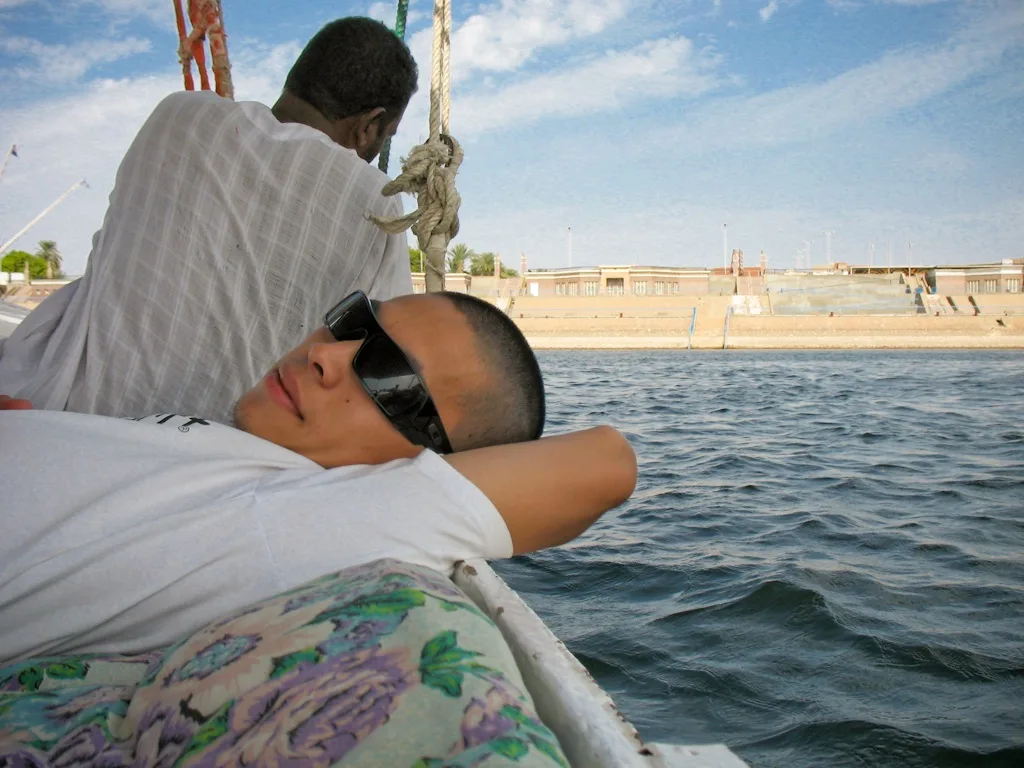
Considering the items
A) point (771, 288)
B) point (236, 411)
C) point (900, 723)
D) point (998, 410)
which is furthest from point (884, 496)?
point (771, 288)

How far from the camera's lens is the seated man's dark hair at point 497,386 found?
4.59 feet

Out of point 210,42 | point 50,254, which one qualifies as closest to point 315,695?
point 210,42

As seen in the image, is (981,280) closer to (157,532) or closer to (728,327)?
(728,327)

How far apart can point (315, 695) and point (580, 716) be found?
0.31 metres

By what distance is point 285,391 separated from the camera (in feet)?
4.42

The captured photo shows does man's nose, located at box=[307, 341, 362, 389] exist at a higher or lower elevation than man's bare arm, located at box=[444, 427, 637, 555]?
higher

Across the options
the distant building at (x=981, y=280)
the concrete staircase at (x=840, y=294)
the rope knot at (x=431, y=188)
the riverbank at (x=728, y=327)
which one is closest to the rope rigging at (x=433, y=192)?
the rope knot at (x=431, y=188)

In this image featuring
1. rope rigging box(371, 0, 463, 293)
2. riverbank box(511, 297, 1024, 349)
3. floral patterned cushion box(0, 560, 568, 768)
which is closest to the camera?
A: floral patterned cushion box(0, 560, 568, 768)

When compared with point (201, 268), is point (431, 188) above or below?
above

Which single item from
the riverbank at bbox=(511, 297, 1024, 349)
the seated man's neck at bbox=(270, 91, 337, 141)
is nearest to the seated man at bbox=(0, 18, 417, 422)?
the seated man's neck at bbox=(270, 91, 337, 141)

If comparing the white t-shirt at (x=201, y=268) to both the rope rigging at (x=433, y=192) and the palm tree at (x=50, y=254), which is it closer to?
the rope rigging at (x=433, y=192)

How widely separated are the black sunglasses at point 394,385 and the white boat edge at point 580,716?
290 mm

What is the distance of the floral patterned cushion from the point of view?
68 cm

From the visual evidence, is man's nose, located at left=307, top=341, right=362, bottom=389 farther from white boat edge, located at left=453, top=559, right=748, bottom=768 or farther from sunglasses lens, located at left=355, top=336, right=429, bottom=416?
white boat edge, located at left=453, top=559, right=748, bottom=768
